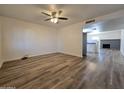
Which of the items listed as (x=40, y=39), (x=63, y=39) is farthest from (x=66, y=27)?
(x=40, y=39)

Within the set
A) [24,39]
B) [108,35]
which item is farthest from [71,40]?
[108,35]

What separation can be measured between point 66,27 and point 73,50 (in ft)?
6.81

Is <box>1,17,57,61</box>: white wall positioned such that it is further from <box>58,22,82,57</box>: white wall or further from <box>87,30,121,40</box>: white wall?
<box>87,30,121,40</box>: white wall

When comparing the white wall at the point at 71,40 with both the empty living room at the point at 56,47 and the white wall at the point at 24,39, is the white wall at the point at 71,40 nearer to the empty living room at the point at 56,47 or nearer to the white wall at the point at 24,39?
the empty living room at the point at 56,47

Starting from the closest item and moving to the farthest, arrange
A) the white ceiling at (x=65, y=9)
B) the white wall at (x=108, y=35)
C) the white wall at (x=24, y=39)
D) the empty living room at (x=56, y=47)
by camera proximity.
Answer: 1. the empty living room at (x=56, y=47)
2. the white ceiling at (x=65, y=9)
3. the white wall at (x=24, y=39)
4. the white wall at (x=108, y=35)

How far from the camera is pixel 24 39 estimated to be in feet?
17.7

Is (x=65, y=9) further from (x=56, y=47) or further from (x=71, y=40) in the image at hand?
(x=56, y=47)

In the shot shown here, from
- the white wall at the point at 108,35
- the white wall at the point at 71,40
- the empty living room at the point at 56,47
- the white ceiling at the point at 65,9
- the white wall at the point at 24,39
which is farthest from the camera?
the white wall at the point at 108,35

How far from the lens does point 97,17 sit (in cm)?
441

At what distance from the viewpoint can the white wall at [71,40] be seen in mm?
5828

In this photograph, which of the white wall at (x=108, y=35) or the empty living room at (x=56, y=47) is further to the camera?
the white wall at (x=108, y=35)

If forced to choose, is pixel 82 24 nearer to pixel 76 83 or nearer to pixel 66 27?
pixel 66 27

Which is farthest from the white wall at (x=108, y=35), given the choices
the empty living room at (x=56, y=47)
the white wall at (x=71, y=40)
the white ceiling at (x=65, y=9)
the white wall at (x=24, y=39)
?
the white ceiling at (x=65, y=9)

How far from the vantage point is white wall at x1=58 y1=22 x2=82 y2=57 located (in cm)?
583
